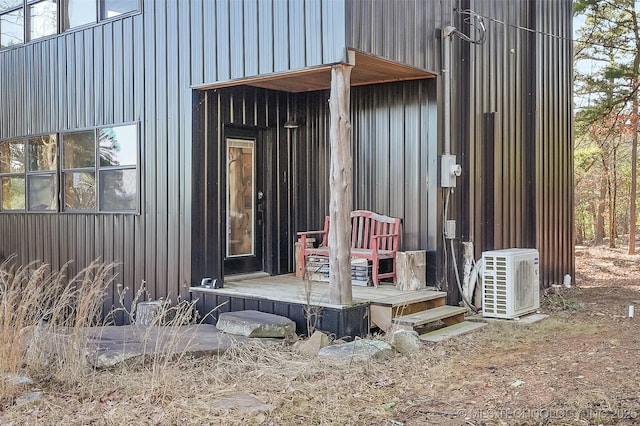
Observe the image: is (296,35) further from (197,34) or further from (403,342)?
(403,342)

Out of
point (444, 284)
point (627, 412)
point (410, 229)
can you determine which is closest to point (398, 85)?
point (410, 229)

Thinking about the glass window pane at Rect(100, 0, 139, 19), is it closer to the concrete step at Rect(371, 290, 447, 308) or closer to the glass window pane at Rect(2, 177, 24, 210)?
the glass window pane at Rect(2, 177, 24, 210)

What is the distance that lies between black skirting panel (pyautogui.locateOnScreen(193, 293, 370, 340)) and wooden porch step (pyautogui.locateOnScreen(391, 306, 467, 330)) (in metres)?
0.34

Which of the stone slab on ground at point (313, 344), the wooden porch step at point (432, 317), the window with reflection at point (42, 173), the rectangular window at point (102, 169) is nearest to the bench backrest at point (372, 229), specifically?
the wooden porch step at point (432, 317)

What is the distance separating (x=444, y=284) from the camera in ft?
24.4

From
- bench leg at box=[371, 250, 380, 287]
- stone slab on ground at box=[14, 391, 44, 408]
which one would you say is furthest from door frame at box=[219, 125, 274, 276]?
stone slab on ground at box=[14, 391, 44, 408]

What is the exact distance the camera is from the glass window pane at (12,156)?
9.62m

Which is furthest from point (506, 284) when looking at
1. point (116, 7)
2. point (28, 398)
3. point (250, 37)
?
point (116, 7)

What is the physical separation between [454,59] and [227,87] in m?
2.61

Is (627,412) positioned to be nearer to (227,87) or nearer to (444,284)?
(444,284)

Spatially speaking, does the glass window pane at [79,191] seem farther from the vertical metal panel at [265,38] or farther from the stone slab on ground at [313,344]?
the stone slab on ground at [313,344]

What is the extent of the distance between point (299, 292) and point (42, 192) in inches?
174

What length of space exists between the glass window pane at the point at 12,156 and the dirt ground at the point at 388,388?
5.59 metres

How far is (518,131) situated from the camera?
9055 mm
